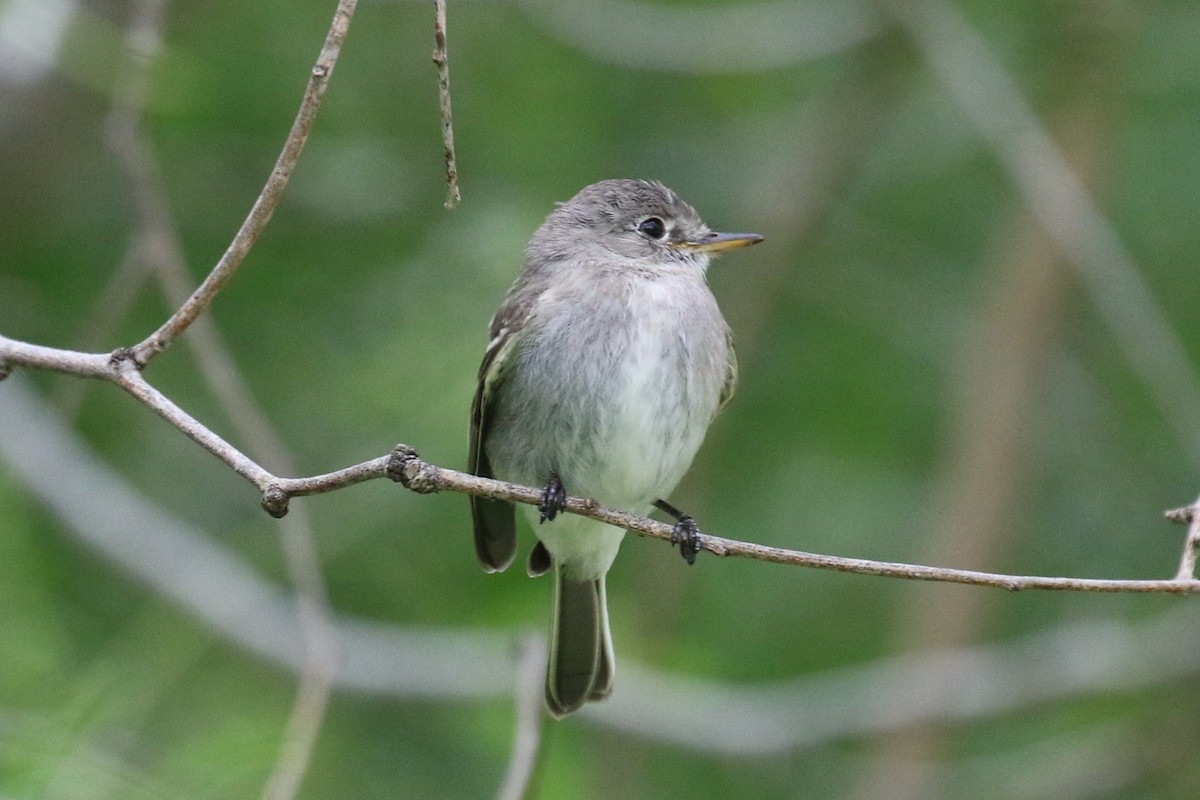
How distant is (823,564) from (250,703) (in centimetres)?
332

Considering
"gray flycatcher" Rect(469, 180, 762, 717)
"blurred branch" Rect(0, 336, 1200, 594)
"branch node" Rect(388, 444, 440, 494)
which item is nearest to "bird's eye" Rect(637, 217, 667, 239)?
"gray flycatcher" Rect(469, 180, 762, 717)

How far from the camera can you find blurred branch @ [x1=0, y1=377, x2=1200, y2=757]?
5266 millimetres

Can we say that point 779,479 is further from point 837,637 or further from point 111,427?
point 111,427

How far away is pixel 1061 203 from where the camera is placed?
17.5 ft

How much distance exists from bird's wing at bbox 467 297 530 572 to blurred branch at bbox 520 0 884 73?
204cm

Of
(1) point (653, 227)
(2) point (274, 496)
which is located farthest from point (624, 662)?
(2) point (274, 496)

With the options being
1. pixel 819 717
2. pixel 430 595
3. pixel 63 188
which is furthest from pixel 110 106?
pixel 819 717

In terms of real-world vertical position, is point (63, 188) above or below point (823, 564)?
above

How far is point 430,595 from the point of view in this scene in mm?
5645

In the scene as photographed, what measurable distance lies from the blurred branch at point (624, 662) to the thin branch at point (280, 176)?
2607mm

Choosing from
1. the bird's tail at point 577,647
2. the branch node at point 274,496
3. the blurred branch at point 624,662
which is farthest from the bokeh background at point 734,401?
the branch node at point 274,496

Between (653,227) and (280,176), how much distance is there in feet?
7.87

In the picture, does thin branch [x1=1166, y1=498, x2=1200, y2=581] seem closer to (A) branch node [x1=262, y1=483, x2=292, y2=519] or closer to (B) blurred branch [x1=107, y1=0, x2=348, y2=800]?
(A) branch node [x1=262, y1=483, x2=292, y2=519]

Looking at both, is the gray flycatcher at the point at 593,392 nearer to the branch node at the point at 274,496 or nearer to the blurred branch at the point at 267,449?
the blurred branch at the point at 267,449
